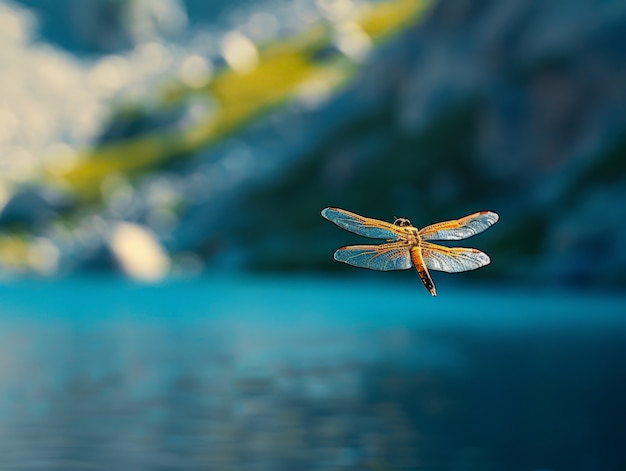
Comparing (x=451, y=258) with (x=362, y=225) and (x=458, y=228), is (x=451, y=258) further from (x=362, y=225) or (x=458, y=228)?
(x=362, y=225)

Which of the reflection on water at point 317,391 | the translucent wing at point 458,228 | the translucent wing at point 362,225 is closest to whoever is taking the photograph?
the translucent wing at point 362,225

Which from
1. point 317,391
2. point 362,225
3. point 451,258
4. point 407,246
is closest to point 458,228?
point 451,258

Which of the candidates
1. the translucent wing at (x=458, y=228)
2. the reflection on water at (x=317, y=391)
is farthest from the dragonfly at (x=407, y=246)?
the reflection on water at (x=317, y=391)

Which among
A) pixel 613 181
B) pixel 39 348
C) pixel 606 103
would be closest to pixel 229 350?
pixel 39 348

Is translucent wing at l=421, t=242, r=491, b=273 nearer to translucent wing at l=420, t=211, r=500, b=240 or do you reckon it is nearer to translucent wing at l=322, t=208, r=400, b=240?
translucent wing at l=420, t=211, r=500, b=240

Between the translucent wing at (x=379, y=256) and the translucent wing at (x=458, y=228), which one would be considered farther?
the translucent wing at (x=458, y=228)

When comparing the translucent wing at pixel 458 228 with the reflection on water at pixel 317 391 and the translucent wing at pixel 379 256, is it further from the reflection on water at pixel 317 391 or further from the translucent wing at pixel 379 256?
the reflection on water at pixel 317 391
